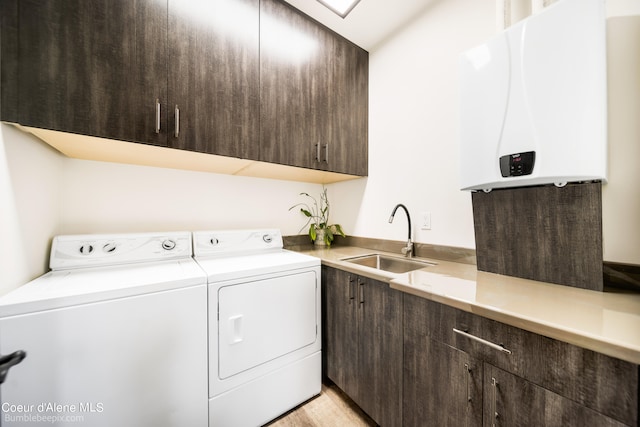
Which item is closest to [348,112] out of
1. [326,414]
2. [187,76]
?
[187,76]

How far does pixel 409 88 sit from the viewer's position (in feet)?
5.88

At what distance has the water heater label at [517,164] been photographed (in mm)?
955

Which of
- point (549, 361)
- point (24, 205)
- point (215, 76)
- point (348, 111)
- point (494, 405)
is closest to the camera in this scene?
point (549, 361)

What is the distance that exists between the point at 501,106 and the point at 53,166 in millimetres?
2321

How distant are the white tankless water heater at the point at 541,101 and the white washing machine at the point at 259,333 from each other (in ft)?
3.86

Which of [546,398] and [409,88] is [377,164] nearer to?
[409,88]

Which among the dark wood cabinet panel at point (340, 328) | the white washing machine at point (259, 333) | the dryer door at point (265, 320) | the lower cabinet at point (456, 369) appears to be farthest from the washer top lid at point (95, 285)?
the lower cabinet at point (456, 369)

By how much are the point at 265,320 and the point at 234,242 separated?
0.69m

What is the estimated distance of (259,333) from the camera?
1.32 m

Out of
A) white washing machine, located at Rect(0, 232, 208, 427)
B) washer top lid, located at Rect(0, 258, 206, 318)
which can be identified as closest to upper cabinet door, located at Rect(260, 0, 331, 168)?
washer top lid, located at Rect(0, 258, 206, 318)

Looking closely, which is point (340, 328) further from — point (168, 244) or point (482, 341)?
point (168, 244)

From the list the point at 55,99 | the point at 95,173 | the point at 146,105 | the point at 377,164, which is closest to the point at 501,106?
the point at 377,164

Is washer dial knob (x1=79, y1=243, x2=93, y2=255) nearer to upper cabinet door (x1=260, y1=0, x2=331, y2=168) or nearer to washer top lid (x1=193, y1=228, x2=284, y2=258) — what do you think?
washer top lid (x1=193, y1=228, x2=284, y2=258)

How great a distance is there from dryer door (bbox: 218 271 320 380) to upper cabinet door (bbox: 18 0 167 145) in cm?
95
